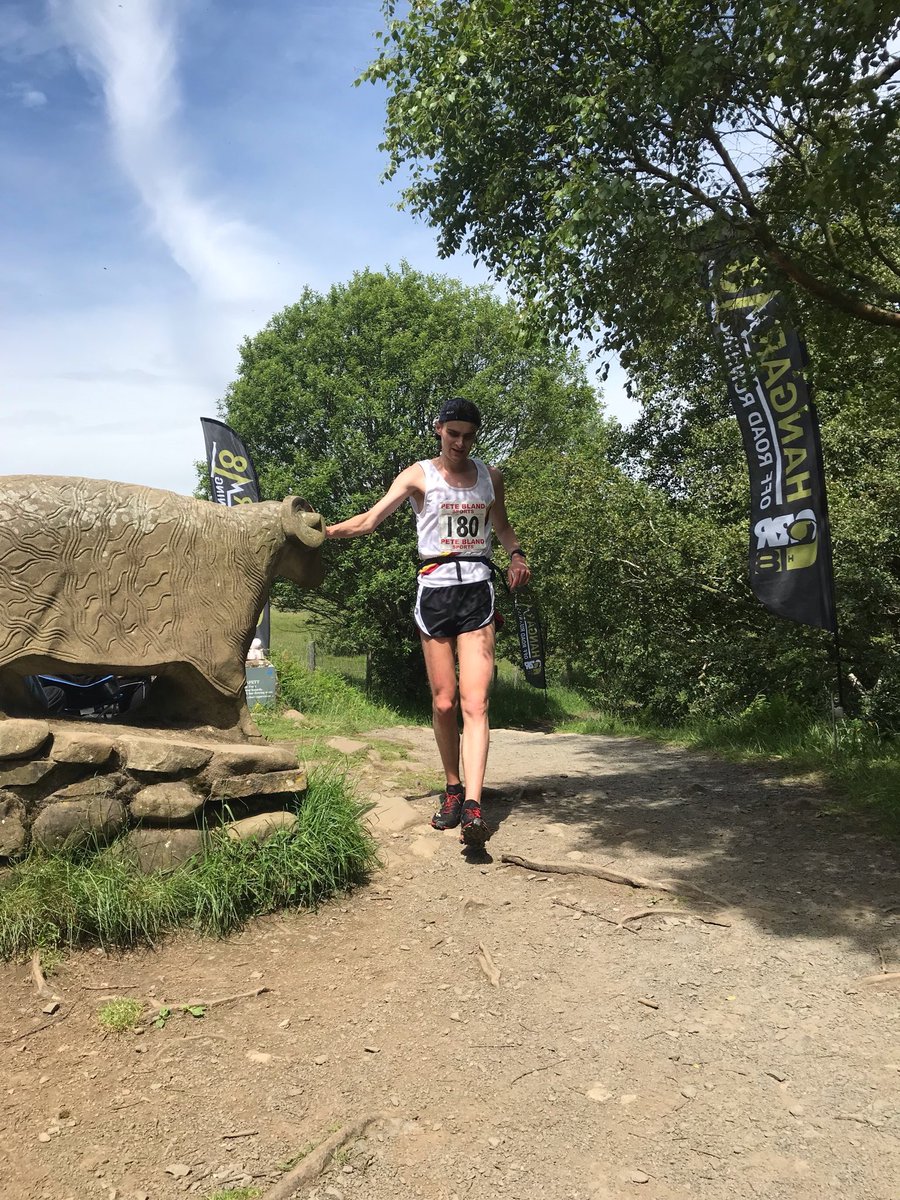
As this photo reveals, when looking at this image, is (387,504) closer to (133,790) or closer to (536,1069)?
(133,790)

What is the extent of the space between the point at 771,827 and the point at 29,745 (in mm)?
3752

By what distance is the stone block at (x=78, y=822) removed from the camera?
3.40 meters

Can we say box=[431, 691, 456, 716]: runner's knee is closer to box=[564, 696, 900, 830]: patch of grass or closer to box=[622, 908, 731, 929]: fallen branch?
box=[622, 908, 731, 929]: fallen branch

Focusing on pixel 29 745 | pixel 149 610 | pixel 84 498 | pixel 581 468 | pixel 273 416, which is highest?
pixel 273 416

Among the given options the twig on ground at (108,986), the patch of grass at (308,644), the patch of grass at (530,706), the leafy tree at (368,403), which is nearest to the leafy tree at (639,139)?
the twig on ground at (108,986)

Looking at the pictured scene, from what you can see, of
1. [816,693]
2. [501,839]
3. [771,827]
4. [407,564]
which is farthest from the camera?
[407,564]

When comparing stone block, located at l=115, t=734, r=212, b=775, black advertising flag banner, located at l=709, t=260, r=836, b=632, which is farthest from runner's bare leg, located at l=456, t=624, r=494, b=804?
black advertising flag banner, located at l=709, t=260, r=836, b=632

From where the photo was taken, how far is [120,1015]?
2.72m

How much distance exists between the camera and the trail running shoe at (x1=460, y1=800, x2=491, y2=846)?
3984mm

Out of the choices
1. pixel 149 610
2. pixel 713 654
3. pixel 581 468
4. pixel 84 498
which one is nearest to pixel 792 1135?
pixel 149 610

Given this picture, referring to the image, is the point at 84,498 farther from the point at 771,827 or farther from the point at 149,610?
the point at 771,827

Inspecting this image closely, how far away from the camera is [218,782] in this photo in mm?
3799

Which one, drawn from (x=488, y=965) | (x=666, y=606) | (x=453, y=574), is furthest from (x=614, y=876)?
(x=666, y=606)

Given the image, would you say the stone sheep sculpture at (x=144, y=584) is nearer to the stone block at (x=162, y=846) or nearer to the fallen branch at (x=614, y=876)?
the stone block at (x=162, y=846)
